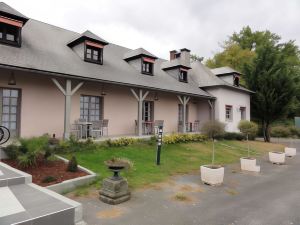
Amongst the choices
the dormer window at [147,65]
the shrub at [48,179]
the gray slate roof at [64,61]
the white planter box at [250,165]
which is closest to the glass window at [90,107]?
the gray slate roof at [64,61]

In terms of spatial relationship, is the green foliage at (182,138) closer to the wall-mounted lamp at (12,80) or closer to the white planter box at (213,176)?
the white planter box at (213,176)

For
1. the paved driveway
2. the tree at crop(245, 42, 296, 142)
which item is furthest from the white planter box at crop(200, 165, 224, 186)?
the tree at crop(245, 42, 296, 142)

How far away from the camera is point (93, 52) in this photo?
13070 mm

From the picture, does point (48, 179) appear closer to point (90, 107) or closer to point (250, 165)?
point (90, 107)

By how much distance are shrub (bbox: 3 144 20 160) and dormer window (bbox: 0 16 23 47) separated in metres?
5.01

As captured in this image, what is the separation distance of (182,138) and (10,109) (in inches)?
344

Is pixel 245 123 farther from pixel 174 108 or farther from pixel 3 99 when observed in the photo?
pixel 3 99

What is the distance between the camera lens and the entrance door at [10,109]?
943cm

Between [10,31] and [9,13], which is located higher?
[9,13]

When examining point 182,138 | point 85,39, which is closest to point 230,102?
point 182,138

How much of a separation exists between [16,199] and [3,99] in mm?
6630

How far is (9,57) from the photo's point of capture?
8883 mm

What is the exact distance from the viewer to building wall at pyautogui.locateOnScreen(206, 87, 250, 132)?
17.8 metres

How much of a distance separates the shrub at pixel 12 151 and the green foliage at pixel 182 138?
23.7 feet
